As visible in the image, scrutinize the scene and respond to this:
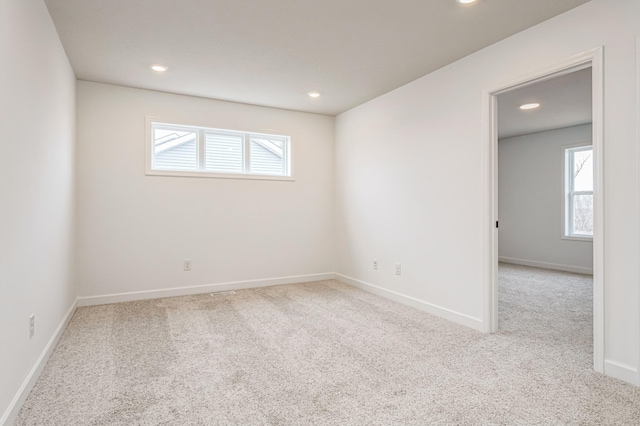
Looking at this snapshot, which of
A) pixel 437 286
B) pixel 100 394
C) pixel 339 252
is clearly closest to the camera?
pixel 100 394

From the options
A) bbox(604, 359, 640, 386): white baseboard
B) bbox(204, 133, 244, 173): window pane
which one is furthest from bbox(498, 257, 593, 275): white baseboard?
bbox(204, 133, 244, 173): window pane

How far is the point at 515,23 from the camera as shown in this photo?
2.64 metres

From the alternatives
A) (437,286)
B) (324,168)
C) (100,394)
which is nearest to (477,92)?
(437,286)

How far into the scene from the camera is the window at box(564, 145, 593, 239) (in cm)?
599

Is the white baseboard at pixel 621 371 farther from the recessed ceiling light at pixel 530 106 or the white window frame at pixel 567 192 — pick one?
the white window frame at pixel 567 192

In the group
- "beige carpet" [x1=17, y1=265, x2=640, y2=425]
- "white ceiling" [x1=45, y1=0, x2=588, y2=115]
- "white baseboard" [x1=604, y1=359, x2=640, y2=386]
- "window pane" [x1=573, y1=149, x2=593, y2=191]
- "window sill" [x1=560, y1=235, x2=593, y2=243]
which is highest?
"white ceiling" [x1=45, y1=0, x2=588, y2=115]

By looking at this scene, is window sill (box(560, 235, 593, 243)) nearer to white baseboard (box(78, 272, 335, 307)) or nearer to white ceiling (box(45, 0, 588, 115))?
white baseboard (box(78, 272, 335, 307))

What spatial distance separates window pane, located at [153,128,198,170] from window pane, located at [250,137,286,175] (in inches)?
30.6

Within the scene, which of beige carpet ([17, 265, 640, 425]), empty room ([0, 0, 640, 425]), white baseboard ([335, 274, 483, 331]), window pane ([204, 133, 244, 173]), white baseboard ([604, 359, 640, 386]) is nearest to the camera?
beige carpet ([17, 265, 640, 425])

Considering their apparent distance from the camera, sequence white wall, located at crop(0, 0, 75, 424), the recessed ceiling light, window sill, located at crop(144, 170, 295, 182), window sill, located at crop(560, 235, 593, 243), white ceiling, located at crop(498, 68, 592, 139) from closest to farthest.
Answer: white wall, located at crop(0, 0, 75, 424) → white ceiling, located at crop(498, 68, 592, 139) → window sill, located at crop(144, 170, 295, 182) → the recessed ceiling light → window sill, located at crop(560, 235, 593, 243)

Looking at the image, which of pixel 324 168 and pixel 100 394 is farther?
pixel 324 168

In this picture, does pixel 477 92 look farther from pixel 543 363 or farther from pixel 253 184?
pixel 253 184

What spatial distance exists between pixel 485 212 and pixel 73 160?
4.00 m

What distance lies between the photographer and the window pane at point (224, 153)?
4.63 metres
